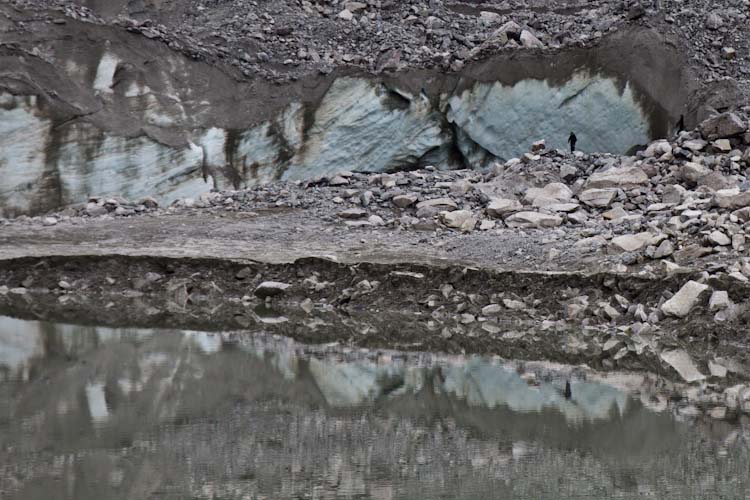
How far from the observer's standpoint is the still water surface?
17.7ft

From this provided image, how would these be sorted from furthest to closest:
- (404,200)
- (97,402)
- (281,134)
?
(281,134) < (404,200) < (97,402)

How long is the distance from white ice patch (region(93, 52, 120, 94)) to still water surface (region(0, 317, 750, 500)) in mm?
9484

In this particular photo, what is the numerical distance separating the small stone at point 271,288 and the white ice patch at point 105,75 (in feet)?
23.2

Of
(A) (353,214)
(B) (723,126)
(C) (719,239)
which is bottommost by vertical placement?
(C) (719,239)

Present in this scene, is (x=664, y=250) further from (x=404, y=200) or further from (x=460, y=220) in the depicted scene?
(x=404, y=200)

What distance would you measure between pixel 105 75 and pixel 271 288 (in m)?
7.37

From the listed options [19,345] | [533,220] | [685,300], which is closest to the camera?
[19,345]

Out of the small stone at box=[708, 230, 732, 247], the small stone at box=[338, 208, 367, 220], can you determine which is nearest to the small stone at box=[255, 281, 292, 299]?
the small stone at box=[338, 208, 367, 220]

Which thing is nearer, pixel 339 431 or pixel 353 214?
pixel 339 431

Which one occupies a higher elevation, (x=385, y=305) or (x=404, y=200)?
(x=404, y=200)

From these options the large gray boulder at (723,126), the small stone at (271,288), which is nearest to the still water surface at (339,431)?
the small stone at (271,288)

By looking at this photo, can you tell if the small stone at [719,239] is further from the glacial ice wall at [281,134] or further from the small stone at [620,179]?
the glacial ice wall at [281,134]

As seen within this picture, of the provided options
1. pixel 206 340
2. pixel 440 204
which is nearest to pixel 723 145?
pixel 440 204

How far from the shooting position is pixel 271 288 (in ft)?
41.3
